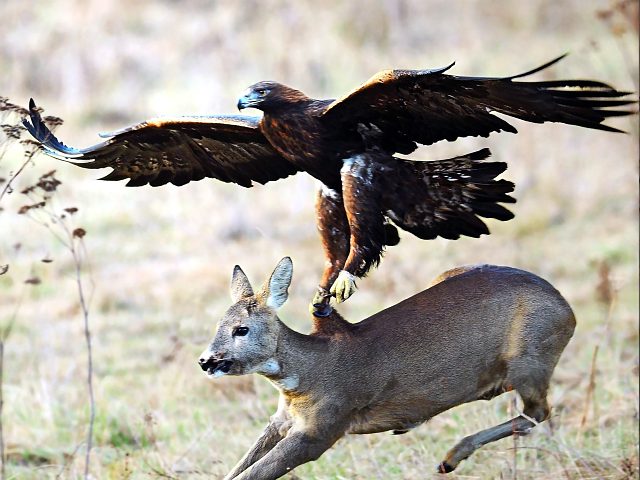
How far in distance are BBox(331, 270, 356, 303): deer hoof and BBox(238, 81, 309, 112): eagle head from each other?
2.38 ft

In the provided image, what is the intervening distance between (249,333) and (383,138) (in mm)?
952

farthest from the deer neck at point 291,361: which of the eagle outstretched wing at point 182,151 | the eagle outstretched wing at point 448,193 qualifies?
the eagle outstretched wing at point 182,151

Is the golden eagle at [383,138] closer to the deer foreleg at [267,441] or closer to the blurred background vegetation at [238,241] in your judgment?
the deer foreleg at [267,441]

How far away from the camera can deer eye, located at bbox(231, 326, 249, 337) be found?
4.68 metres

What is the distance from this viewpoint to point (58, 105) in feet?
59.4

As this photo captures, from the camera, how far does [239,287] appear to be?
4.96 meters

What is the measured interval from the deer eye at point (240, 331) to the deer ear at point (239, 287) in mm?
210

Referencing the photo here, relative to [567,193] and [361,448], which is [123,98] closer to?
[567,193]

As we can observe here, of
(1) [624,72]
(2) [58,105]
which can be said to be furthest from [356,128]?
(2) [58,105]

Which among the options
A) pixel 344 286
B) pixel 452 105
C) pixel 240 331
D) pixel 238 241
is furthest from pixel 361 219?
pixel 238 241

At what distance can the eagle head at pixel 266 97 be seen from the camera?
4637 mm

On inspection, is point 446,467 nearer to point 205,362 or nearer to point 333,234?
point 333,234

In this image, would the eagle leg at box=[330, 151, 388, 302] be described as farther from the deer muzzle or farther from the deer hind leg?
the deer hind leg

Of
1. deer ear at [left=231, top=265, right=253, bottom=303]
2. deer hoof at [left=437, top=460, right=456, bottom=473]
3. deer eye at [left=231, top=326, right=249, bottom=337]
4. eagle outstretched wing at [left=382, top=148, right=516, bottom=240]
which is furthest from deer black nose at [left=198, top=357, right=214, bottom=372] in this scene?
deer hoof at [left=437, top=460, right=456, bottom=473]
